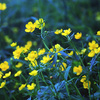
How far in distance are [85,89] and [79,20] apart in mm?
2113

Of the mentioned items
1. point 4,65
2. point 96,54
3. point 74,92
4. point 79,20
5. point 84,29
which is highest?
point 79,20

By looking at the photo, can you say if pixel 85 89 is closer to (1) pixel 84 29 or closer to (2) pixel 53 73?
(2) pixel 53 73

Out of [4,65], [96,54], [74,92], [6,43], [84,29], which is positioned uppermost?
[6,43]

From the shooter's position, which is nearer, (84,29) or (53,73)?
(53,73)

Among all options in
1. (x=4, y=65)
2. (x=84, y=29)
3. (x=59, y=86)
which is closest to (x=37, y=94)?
(x=59, y=86)

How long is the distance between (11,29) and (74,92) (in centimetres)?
216

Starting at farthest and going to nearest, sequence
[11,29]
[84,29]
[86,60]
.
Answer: [11,29] < [84,29] < [86,60]

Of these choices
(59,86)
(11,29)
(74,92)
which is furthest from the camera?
(11,29)

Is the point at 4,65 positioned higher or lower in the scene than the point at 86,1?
lower

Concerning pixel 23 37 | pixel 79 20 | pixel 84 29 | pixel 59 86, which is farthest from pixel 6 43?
pixel 59 86

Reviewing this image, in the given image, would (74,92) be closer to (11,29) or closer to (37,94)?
(37,94)

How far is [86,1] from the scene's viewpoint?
3.60 metres

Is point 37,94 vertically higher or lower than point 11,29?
lower

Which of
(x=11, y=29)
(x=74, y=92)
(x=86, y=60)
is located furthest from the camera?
(x=11, y=29)
